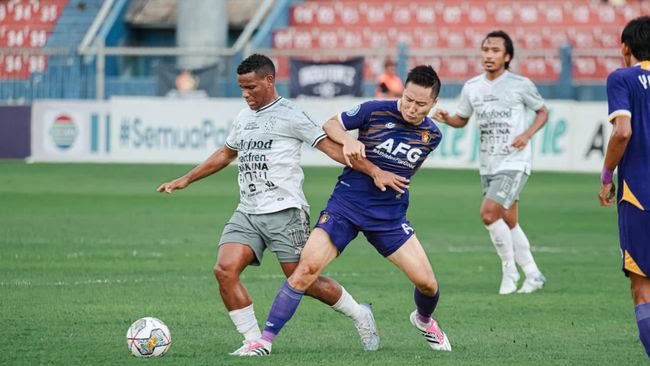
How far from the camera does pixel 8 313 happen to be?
10281 mm

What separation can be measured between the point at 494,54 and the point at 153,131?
17.2m

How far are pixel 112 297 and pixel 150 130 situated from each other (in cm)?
1774

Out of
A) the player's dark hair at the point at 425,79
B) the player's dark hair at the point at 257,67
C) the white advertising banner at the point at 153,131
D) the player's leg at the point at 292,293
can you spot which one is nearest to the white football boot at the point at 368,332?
the player's leg at the point at 292,293

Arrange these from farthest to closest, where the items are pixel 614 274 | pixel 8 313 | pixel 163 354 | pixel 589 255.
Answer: pixel 589 255 → pixel 614 274 → pixel 8 313 → pixel 163 354

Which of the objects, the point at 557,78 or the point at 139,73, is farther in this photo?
the point at 139,73

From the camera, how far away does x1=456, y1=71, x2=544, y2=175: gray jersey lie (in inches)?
500

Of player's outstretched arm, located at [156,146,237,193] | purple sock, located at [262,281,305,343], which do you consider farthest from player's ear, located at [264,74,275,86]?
purple sock, located at [262,281,305,343]

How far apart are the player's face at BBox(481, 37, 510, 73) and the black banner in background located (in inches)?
660

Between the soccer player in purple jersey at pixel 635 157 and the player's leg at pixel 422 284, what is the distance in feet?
5.50

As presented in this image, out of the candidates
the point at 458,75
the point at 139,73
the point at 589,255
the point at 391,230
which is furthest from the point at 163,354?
the point at 139,73

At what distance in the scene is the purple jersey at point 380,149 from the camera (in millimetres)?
8828

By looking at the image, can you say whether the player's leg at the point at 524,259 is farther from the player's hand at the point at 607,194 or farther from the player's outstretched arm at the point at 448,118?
the player's hand at the point at 607,194

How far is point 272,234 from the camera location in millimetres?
8844

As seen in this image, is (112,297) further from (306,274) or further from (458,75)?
(458,75)
